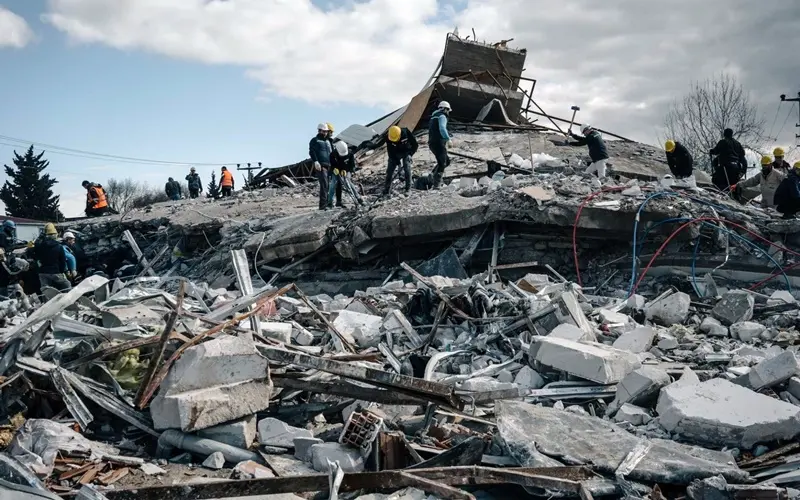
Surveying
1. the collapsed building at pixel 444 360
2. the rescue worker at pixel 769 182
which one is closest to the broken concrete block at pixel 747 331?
the collapsed building at pixel 444 360

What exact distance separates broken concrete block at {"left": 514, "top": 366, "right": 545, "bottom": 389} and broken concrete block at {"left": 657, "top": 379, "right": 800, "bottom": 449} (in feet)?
3.09

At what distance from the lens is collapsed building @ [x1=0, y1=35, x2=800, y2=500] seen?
3396 millimetres

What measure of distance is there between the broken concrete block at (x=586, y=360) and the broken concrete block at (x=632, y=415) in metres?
0.37

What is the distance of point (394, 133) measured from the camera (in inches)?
385

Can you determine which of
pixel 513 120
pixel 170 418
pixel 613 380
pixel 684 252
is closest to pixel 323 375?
pixel 170 418

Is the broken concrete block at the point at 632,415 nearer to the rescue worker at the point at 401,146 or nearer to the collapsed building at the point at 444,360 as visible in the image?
the collapsed building at the point at 444,360

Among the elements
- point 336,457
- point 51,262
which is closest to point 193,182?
point 51,262

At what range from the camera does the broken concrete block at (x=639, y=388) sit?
14.0 feet

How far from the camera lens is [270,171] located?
60.6 ft

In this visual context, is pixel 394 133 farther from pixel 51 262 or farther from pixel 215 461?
pixel 215 461

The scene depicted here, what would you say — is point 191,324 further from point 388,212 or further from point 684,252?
point 684,252

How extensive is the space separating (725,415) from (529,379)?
4.55 ft

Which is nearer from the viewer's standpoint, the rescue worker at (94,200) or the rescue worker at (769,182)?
the rescue worker at (769,182)

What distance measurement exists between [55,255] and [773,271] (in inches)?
379
